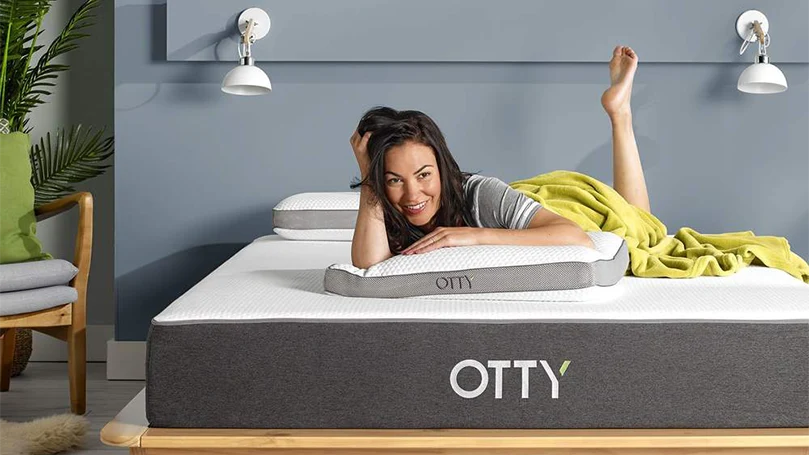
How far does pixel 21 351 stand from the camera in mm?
3203

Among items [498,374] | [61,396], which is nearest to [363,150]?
[498,374]

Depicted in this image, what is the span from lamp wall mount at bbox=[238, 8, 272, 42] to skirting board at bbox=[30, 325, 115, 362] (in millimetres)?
1368

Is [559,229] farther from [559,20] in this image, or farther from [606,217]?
[559,20]

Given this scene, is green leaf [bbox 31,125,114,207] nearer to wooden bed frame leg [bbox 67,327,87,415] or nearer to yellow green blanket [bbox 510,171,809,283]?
wooden bed frame leg [bbox 67,327,87,415]

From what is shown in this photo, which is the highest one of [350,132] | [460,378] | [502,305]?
[350,132]

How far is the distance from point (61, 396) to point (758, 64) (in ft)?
8.54

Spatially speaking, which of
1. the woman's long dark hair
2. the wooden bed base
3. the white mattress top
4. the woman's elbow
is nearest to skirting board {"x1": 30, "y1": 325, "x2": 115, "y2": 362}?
Answer: the white mattress top

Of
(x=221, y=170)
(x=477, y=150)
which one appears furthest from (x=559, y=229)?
(x=221, y=170)

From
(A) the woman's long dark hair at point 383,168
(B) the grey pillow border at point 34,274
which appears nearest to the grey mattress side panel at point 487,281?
(A) the woman's long dark hair at point 383,168

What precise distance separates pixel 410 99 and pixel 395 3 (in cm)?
35

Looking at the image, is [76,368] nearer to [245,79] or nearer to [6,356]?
[6,356]

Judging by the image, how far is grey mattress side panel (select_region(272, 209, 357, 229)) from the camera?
2.77 meters

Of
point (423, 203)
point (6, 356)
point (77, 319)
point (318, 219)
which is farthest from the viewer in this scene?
point (6, 356)

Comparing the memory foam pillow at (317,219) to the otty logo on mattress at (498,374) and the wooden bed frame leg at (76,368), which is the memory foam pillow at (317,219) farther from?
the otty logo on mattress at (498,374)
